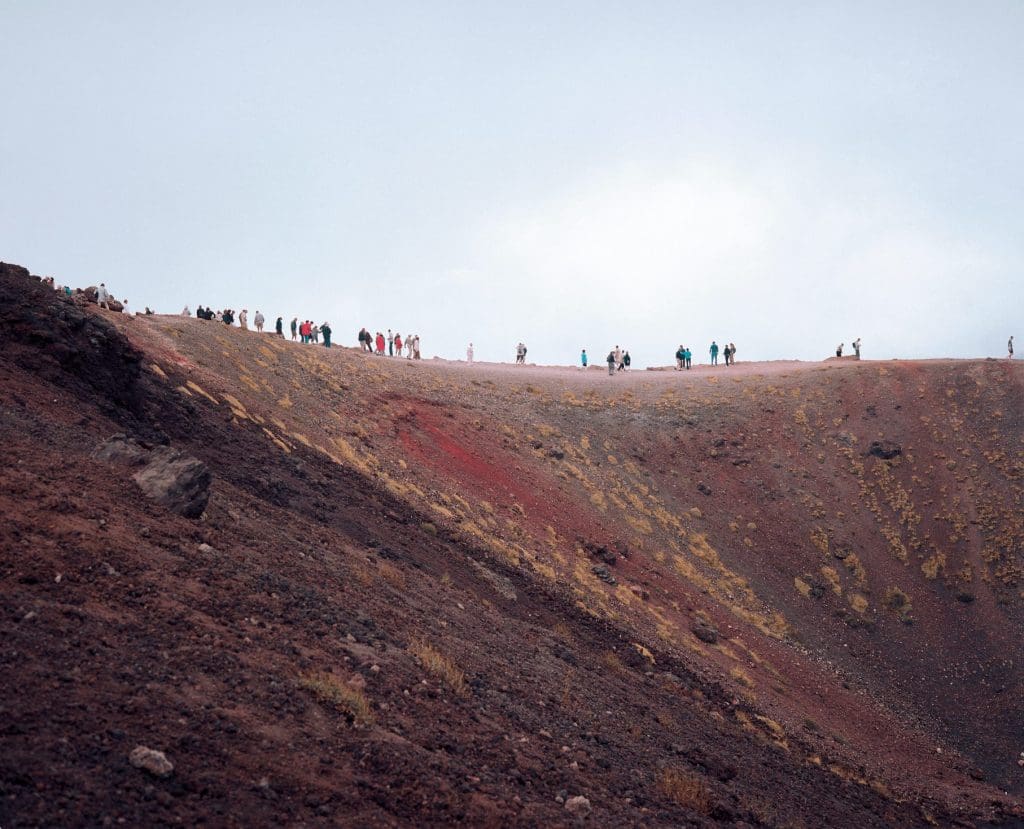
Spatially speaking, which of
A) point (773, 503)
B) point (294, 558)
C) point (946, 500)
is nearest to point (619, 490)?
point (773, 503)

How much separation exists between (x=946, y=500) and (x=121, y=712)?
127 feet

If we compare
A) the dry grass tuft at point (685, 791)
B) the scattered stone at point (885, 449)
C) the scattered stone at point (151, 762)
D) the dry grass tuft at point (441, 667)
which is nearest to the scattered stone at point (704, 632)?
the dry grass tuft at point (685, 791)

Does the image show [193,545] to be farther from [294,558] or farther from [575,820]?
[575,820]

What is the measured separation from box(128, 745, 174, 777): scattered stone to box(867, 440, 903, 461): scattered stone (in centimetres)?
4025

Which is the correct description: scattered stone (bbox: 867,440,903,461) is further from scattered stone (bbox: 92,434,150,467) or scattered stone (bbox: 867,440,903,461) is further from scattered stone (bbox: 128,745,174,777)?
scattered stone (bbox: 128,745,174,777)

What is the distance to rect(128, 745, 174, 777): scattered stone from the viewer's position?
307 inches

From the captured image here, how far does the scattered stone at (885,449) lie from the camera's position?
1624 inches

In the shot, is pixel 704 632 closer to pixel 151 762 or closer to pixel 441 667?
pixel 441 667

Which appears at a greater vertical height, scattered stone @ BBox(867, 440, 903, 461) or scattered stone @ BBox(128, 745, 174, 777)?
scattered stone @ BBox(867, 440, 903, 461)

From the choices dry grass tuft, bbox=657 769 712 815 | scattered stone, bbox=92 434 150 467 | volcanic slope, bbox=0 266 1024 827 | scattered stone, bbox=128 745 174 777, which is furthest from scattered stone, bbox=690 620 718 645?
scattered stone, bbox=128 745 174 777

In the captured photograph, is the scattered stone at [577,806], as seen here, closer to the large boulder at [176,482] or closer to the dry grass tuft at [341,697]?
the dry grass tuft at [341,697]

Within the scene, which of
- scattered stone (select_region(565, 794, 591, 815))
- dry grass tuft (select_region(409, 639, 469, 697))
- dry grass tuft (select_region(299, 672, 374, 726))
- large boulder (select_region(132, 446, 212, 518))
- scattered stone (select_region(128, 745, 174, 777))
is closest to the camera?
scattered stone (select_region(128, 745, 174, 777))

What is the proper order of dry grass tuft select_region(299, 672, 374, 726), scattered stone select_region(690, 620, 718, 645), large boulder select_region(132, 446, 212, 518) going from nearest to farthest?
dry grass tuft select_region(299, 672, 374, 726) < large boulder select_region(132, 446, 212, 518) < scattered stone select_region(690, 620, 718, 645)

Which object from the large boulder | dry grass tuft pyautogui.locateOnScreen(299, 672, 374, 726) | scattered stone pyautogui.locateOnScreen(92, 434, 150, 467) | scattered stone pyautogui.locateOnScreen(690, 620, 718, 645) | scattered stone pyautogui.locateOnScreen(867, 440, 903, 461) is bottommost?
scattered stone pyautogui.locateOnScreen(690, 620, 718, 645)
